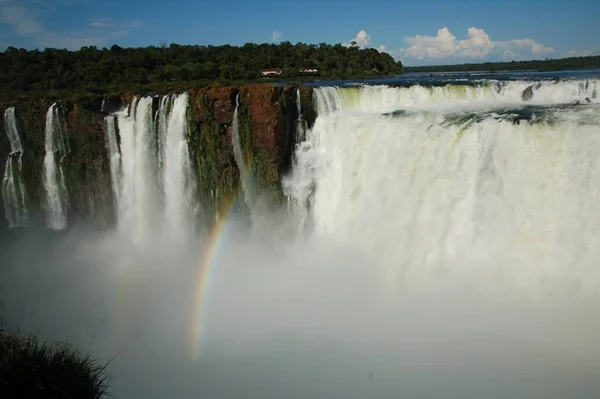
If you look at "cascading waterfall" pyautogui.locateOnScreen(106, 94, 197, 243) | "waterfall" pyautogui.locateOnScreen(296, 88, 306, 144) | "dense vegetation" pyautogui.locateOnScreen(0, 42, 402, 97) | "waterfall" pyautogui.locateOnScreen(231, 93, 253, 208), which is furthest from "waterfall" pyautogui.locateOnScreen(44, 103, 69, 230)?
"waterfall" pyautogui.locateOnScreen(296, 88, 306, 144)

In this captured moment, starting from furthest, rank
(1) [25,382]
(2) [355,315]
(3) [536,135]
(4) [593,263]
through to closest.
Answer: (2) [355,315] < (3) [536,135] < (4) [593,263] < (1) [25,382]

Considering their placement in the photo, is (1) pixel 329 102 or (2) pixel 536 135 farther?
(1) pixel 329 102

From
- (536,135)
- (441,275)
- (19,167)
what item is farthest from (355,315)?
(19,167)

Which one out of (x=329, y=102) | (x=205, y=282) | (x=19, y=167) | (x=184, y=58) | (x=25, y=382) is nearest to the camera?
(x=25, y=382)

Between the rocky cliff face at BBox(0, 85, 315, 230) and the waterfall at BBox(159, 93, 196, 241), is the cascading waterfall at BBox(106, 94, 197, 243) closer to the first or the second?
the waterfall at BBox(159, 93, 196, 241)

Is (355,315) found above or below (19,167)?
below

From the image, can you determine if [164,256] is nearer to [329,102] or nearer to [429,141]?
[329,102]

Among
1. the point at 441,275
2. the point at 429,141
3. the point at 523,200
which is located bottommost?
the point at 441,275

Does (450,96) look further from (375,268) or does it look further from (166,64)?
(166,64)
